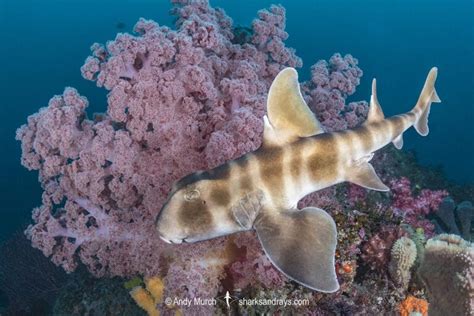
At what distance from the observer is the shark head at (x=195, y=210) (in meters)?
2.82

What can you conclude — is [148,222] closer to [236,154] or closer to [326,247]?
[236,154]

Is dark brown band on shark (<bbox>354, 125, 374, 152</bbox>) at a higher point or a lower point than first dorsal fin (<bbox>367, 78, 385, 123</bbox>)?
lower

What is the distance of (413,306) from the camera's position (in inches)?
161

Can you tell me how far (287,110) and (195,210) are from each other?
43.4 inches

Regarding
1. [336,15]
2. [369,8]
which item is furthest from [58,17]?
[369,8]

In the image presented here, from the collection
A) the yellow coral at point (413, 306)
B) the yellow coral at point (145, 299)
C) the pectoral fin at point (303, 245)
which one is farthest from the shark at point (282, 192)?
the yellow coral at point (145, 299)

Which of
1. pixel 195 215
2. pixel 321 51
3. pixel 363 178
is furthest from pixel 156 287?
pixel 321 51

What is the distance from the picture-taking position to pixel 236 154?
168 inches

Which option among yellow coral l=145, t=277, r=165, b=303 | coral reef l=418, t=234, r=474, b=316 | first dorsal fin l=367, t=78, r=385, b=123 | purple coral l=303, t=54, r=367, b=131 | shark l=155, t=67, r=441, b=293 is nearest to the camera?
shark l=155, t=67, r=441, b=293

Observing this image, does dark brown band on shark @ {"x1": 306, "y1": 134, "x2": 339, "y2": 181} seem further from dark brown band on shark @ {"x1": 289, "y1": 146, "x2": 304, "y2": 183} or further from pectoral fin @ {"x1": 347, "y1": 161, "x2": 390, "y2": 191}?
pectoral fin @ {"x1": 347, "y1": 161, "x2": 390, "y2": 191}

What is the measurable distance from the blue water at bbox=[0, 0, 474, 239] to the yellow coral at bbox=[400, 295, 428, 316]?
17.6m

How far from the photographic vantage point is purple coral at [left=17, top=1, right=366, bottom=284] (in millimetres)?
4531

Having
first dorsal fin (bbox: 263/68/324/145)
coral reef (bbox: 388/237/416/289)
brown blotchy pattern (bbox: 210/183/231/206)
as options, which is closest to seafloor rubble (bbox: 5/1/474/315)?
coral reef (bbox: 388/237/416/289)

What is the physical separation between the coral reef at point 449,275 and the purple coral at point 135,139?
5.18 ft
